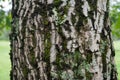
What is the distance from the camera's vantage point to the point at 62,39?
7.30ft

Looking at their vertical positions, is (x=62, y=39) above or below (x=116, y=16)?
below

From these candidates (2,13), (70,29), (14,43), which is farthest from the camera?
(2,13)

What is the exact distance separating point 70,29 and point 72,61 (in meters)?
0.19

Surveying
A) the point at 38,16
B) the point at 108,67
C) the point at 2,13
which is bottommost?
the point at 108,67

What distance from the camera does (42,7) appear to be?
7.42 ft

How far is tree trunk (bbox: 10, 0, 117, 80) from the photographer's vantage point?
7.32ft

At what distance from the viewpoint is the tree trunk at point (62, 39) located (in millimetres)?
2232

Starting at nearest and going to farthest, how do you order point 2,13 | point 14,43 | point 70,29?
point 70,29, point 14,43, point 2,13

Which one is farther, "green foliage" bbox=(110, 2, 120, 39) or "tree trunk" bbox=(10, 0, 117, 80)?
"green foliage" bbox=(110, 2, 120, 39)

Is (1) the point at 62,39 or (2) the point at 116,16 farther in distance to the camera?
(2) the point at 116,16

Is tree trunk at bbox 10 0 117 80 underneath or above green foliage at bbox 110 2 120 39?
underneath

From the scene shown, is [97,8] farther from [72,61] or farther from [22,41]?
[22,41]

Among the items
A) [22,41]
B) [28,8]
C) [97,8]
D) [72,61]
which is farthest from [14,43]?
[97,8]

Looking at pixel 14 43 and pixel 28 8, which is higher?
pixel 28 8
